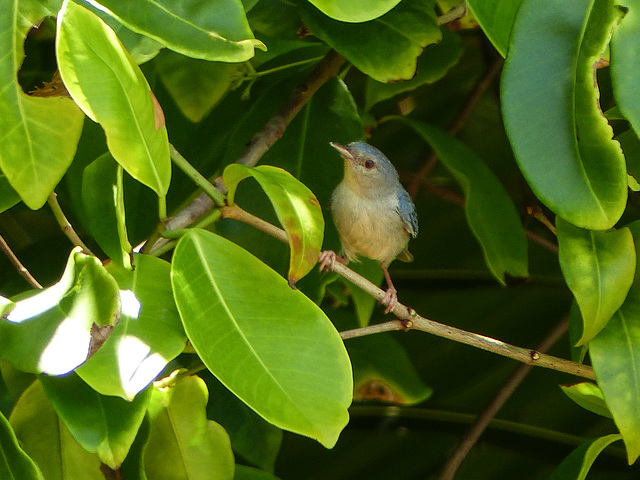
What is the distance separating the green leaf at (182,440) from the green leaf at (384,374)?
825 millimetres

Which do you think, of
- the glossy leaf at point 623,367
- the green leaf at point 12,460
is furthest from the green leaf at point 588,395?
the green leaf at point 12,460

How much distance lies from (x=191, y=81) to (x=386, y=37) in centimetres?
53

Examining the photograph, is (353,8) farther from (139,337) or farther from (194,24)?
(139,337)

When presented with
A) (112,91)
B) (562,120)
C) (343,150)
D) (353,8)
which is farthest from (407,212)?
(112,91)

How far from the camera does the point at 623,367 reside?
159 cm

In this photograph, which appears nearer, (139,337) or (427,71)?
(139,337)

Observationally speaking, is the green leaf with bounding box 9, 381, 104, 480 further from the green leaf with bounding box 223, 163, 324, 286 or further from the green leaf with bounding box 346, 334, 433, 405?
the green leaf with bounding box 346, 334, 433, 405

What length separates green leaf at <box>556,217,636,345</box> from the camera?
1.57m

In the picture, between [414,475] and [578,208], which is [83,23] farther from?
[414,475]

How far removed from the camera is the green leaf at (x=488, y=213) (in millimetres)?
2275

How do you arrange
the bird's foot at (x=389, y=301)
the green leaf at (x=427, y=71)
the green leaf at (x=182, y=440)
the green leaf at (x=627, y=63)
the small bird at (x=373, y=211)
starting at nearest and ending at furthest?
the green leaf at (x=627, y=63) < the green leaf at (x=182, y=440) < the bird's foot at (x=389, y=301) < the green leaf at (x=427, y=71) < the small bird at (x=373, y=211)

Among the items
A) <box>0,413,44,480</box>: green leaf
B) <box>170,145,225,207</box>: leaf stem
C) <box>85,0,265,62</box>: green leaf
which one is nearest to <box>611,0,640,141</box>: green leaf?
<box>85,0,265,62</box>: green leaf

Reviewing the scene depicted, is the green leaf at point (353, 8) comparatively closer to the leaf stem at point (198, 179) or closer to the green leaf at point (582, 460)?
the leaf stem at point (198, 179)

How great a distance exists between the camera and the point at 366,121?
2.62 meters
